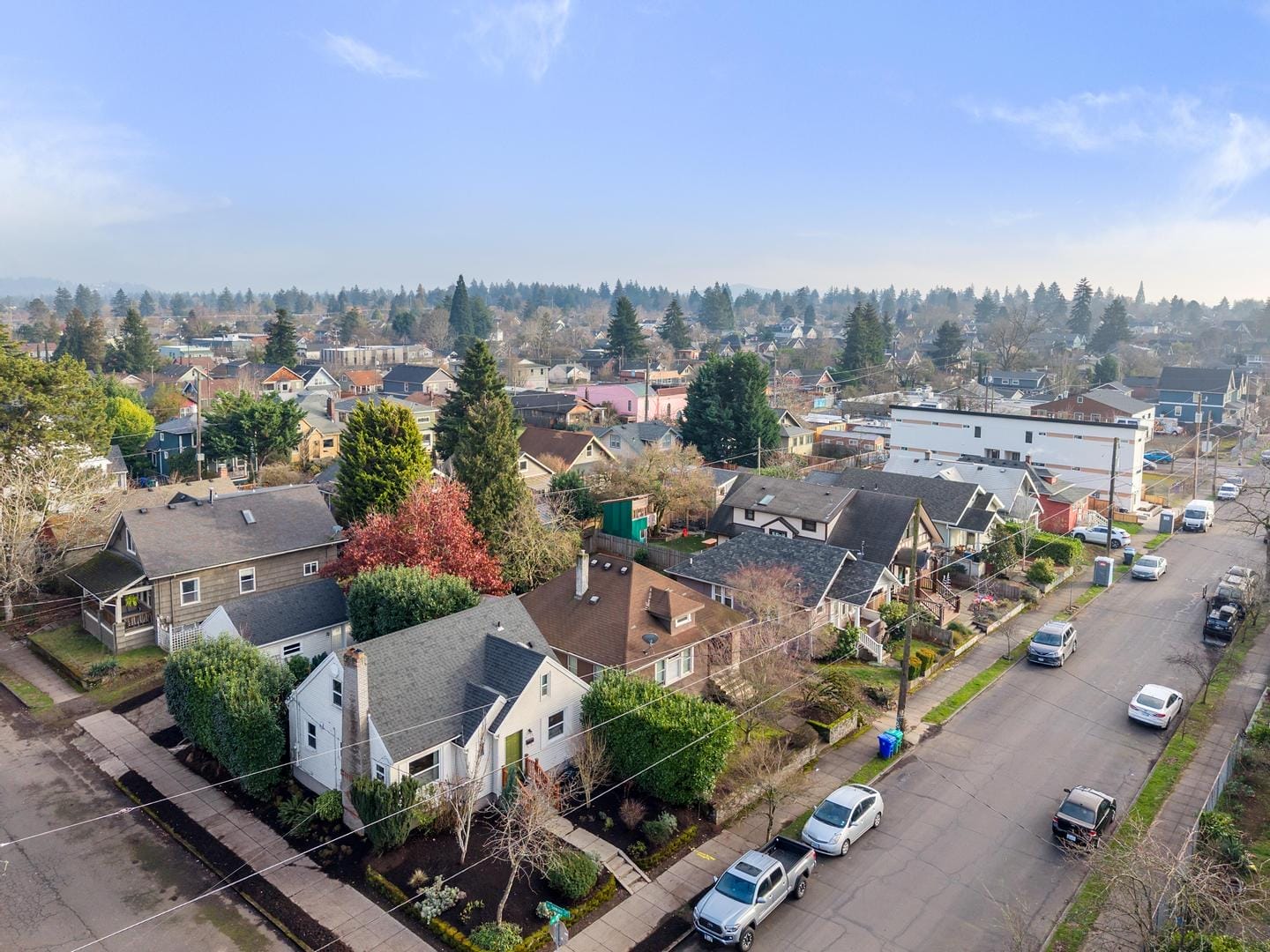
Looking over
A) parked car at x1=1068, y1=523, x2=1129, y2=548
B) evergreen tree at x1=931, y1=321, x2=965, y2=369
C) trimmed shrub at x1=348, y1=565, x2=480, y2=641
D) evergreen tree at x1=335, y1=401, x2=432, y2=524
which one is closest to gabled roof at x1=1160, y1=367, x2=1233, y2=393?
evergreen tree at x1=931, y1=321, x2=965, y2=369

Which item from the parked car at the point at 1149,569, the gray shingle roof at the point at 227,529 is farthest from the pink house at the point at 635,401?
the gray shingle roof at the point at 227,529

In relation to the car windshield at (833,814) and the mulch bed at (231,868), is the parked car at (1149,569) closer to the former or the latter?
the car windshield at (833,814)

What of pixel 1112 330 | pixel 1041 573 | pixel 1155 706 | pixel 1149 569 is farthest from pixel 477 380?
pixel 1112 330

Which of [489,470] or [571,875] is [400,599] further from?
[489,470]

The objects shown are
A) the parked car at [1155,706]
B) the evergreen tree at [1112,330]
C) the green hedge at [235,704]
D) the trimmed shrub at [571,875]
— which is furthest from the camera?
the evergreen tree at [1112,330]

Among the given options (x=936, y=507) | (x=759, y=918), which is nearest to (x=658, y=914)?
(x=759, y=918)

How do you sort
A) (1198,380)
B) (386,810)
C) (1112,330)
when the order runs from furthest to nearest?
(1112,330) < (1198,380) < (386,810)
